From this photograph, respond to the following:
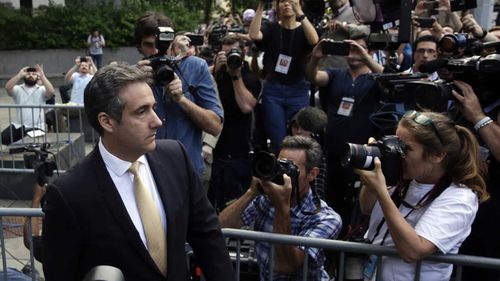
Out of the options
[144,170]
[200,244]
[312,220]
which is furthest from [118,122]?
[312,220]

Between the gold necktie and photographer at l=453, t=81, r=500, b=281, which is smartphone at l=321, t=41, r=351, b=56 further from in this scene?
the gold necktie

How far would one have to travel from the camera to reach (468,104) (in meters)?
2.57

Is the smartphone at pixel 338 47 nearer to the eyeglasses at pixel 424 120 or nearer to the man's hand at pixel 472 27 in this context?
the man's hand at pixel 472 27

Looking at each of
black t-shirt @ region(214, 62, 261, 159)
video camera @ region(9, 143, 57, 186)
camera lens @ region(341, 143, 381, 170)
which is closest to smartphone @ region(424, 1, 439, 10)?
black t-shirt @ region(214, 62, 261, 159)

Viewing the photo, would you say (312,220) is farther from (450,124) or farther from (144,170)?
(144,170)

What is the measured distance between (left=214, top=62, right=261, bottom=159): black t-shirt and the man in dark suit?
8.78 feet

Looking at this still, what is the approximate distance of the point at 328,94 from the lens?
4.49 meters

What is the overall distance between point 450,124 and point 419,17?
227 centimetres

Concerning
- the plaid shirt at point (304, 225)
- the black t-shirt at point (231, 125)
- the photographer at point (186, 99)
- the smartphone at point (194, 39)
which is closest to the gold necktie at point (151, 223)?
the plaid shirt at point (304, 225)

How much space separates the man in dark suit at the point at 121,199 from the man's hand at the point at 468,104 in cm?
133

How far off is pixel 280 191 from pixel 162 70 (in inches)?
41.5

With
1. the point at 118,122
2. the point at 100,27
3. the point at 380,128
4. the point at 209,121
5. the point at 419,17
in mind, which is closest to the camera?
the point at 118,122

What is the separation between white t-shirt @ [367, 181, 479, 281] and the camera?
7.14 feet

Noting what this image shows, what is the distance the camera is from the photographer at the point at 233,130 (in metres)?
4.61
